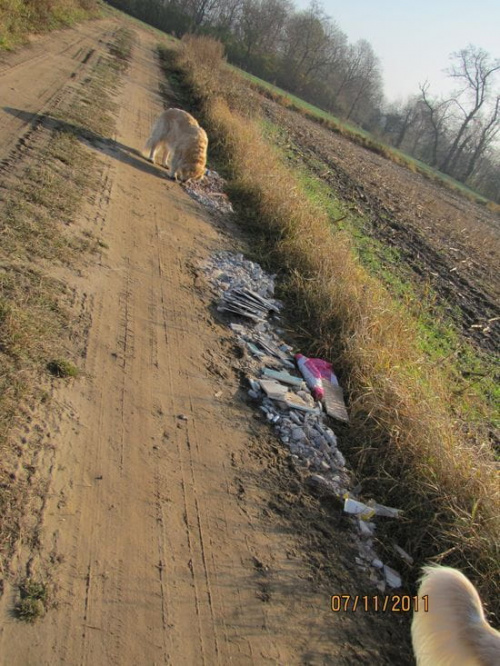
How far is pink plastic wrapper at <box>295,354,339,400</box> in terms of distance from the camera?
520 centimetres

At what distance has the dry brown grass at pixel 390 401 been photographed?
3789mm

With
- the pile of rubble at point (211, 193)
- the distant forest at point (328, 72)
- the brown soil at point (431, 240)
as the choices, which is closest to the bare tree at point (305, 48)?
the distant forest at point (328, 72)

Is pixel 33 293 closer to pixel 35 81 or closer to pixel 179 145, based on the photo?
pixel 179 145

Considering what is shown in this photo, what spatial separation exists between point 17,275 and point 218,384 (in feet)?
7.47

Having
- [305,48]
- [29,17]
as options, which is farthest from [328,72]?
[29,17]

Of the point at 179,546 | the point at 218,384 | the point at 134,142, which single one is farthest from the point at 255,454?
the point at 134,142

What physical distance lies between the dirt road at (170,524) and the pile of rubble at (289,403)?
0.66 ft

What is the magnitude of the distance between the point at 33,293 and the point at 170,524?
263cm

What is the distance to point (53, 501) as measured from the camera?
2.88 metres

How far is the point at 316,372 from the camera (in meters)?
5.46

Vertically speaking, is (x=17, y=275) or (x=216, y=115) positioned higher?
(x=216, y=115)

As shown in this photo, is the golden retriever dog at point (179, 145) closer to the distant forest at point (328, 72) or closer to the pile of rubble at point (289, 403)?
the pile of rubble at point (289, 403)

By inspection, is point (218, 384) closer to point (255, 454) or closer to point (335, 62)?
point (255, 454)
